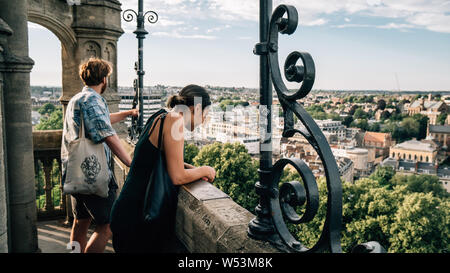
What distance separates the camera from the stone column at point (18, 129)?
3.13 metres

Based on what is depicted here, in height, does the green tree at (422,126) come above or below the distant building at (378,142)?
above

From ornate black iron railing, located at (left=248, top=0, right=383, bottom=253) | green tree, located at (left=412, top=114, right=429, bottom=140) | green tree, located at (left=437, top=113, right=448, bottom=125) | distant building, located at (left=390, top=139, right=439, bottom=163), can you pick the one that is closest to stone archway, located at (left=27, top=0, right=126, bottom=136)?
ornate black iron railing, located at (left=248, top=0, right=383, bottom=253)

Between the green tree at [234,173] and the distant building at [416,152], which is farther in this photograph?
the distant building at [416,152]

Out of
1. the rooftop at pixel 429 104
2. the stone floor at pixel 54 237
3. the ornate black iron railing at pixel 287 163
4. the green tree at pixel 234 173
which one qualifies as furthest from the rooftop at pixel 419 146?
the ornate black iron railing at pixel 287 163

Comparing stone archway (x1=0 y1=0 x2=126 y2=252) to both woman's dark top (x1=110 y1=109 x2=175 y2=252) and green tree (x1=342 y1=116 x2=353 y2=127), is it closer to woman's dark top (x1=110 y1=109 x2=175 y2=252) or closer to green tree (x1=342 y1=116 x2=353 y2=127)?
woman's dark top (x1=110 y1=109 x2=175 y2=252)

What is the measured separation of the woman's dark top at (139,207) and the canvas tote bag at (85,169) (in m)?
0.42

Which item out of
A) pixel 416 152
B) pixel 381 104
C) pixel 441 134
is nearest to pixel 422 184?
pixel 416 152

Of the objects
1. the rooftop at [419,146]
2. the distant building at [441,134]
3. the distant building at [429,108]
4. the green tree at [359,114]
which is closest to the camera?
the rooftop at [419,146]

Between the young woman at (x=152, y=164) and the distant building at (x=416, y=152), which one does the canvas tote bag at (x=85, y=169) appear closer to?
the young woman at (x=152, y=164)

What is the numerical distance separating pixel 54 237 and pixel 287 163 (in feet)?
12.7

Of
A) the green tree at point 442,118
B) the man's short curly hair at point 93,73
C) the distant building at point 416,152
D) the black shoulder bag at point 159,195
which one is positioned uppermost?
the man's short curly hair at point 93,73

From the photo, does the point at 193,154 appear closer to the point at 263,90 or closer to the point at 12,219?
the point at 12,219
